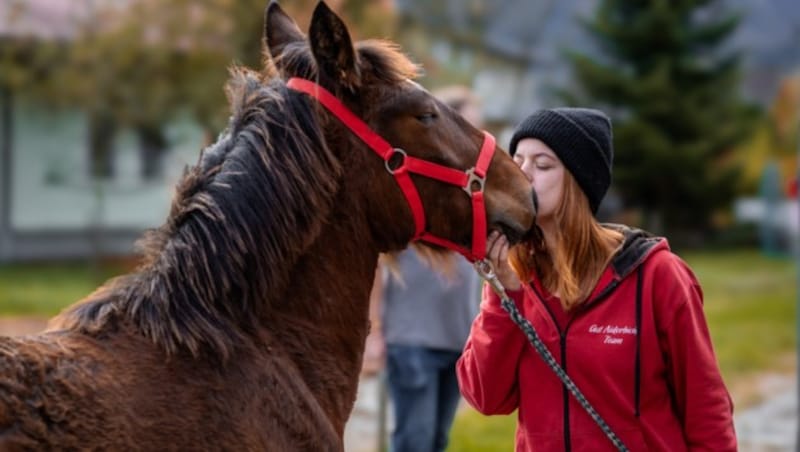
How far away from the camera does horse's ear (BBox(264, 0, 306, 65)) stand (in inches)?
112

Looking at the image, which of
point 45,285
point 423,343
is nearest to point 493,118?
point 45,285

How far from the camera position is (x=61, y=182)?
65.2 feet

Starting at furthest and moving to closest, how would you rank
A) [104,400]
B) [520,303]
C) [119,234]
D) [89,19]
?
[119,234] → [89,19] → [520,303] → [104,400]

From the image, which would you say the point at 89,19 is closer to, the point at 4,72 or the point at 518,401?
the point at 4,72

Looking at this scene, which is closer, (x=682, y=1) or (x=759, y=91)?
(x=682, y=1)

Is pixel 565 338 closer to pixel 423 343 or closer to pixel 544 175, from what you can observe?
pixel 544 175

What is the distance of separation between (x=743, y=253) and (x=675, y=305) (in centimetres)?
2419

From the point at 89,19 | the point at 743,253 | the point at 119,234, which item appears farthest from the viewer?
the point at 743,253

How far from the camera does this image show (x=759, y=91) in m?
35.7

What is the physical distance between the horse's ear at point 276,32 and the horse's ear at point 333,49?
0.76 feet

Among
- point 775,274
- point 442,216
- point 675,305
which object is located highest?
point 775,274

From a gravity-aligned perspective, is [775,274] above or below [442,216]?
above

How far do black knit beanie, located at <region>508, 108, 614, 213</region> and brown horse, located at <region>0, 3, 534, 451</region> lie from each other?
189mm

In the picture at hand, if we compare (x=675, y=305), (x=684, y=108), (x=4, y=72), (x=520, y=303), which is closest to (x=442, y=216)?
(x=520, y=303)
